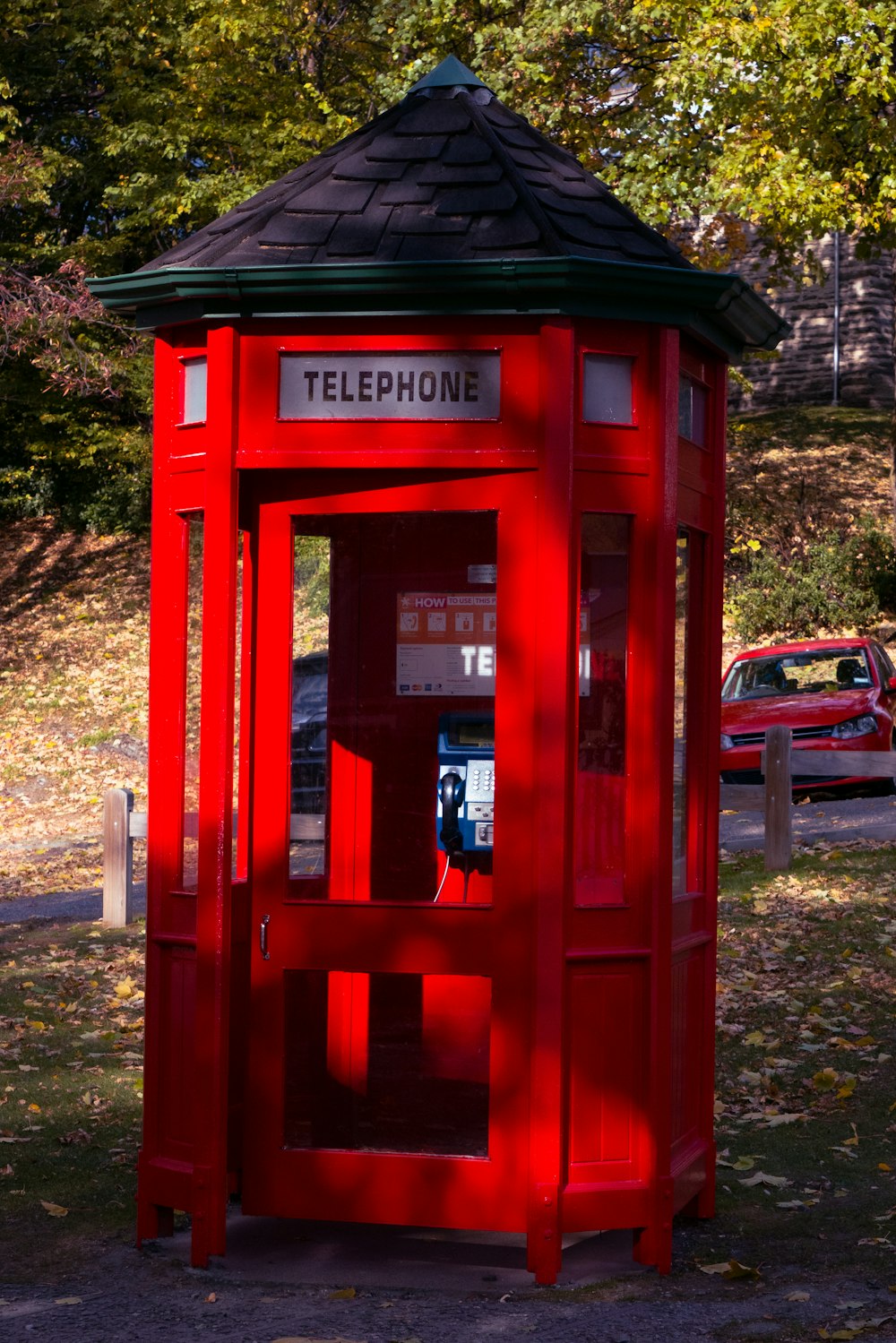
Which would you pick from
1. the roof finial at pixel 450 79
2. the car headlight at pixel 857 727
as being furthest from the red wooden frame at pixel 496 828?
the car headlight at pixel 857 727

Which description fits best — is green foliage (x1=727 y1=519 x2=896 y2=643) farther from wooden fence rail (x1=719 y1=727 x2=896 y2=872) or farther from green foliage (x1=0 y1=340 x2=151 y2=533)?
wooden fence rail (x1=719 y1=727 x2=896 y2=872)

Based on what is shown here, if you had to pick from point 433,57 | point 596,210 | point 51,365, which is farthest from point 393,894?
point 51,365

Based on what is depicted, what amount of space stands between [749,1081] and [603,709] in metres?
3.05

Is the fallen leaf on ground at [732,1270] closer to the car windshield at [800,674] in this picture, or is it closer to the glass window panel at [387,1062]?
the glass window panel at [387,1062]

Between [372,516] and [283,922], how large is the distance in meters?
1.35

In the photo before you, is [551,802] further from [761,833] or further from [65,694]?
[65,694]

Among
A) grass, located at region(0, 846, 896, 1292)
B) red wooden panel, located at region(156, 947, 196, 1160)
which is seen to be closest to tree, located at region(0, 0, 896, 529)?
grass, located at region(0, 846, 896, 1292)

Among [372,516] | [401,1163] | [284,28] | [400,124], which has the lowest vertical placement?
[401,1163]

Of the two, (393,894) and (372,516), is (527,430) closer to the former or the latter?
(372,516)

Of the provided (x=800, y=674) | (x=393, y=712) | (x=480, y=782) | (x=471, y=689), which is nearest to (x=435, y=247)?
(x=471, y=689)

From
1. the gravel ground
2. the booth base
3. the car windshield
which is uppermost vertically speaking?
the car windshield

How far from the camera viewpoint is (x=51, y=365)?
21.4 meters

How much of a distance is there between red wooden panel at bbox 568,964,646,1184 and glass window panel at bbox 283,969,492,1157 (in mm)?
297

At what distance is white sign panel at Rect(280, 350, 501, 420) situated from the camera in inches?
188
